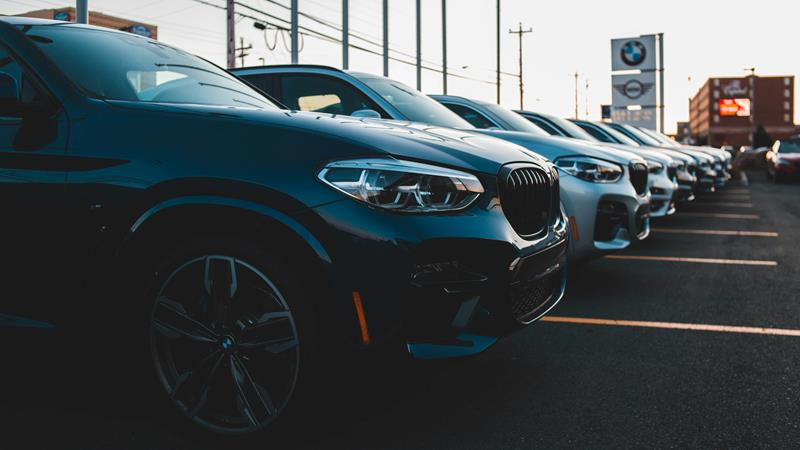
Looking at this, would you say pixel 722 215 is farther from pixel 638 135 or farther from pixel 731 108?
pixel 731 108

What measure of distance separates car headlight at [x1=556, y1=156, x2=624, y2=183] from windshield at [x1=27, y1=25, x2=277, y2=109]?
2.96 metres

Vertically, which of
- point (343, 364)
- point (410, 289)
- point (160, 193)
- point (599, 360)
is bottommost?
point (599, 360)

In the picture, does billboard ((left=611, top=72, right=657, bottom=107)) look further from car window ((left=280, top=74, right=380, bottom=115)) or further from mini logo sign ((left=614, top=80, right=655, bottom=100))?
car window ((left=280, top=74, right=380, bottom=115))

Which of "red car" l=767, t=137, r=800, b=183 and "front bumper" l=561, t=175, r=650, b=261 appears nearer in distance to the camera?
"front bumper" l=561, t=175, r=650, b=261

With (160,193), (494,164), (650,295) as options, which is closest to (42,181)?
(160,193)

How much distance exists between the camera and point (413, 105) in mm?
6340

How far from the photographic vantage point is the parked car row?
2619 mm

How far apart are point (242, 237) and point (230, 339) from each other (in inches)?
15.3

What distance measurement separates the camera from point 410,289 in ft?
8.58

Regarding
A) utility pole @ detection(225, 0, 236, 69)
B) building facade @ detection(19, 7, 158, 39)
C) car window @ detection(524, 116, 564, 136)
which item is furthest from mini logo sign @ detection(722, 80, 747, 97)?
car window @ detection(524, 116, 564, 136)

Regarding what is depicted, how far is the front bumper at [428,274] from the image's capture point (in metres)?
2.59

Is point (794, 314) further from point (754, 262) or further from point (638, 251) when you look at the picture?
point (638, 251)

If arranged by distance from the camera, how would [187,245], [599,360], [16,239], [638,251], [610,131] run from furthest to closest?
[610,131] < [638,251] < [599,360] < [16,239] < [187,245]

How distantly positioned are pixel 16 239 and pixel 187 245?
751 mm
